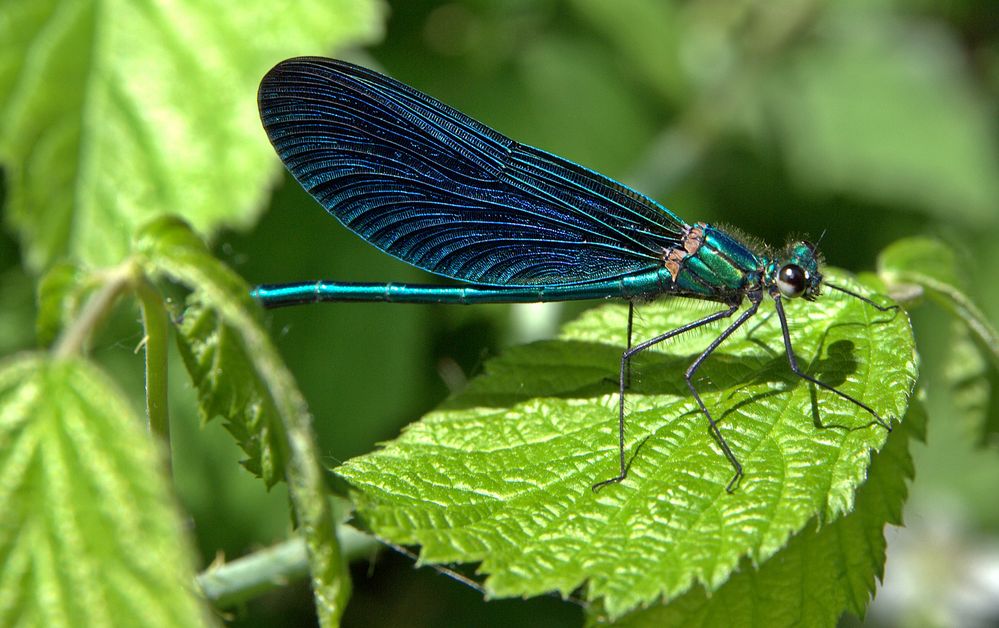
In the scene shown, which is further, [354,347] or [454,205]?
[354,347]

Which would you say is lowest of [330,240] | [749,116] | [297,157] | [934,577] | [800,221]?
[297,157]

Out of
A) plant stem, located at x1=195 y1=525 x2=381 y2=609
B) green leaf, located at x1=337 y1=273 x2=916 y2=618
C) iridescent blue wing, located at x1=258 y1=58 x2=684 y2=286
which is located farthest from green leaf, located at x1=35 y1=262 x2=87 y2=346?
iridescent blue wing, located at x1=258 y1=58 x2=684 y2=286

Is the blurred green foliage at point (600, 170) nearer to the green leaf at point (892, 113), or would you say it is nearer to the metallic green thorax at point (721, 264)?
the green leaf at point (892, 113)

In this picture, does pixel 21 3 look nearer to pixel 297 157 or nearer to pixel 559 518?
pixel 297 157

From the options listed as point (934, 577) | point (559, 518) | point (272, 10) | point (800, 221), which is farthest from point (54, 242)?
point (934, 577)

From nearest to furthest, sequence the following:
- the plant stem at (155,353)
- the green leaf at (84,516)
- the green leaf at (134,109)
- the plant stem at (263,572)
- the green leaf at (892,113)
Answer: the green leaf at (84,516) < the plant stem at (155,353) < the plant stem at (263,572) < the green leaf at (134,109) < the green leaf at (892,113)

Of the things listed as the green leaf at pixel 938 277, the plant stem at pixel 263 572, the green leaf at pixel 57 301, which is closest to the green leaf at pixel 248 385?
the green leaf at pixel 57 301

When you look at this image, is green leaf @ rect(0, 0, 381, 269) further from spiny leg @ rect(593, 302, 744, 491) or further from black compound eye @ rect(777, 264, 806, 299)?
black compound eye @ rect(777, 264, 806, 299)
